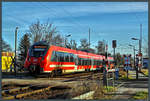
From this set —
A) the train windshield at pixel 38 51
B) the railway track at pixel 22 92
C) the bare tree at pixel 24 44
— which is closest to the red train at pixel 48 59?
the train windshield at pixel 38 51

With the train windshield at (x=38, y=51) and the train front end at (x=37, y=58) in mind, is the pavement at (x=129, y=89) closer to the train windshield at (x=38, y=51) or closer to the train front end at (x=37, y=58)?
the train front end at (x=37, y=58)

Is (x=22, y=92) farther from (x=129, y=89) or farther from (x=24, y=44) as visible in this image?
(x=24, y=44)

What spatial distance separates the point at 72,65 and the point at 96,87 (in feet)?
54.1

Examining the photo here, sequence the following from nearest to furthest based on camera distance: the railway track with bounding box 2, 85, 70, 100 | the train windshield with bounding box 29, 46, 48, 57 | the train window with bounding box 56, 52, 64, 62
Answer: the railway track with bounding box 2, 85, 70, 100, the train windshield with bounding box 29, 46, 48, 57, the train window with bounding box 56, 52, 64, 62

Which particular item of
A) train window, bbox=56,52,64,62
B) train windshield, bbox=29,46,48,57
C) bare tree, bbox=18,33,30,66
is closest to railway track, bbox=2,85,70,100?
train windshield, bbox=29,46,48,57

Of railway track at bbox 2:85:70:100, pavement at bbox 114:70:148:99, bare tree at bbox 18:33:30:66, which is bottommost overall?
pavement at bbox 114:70:148:99

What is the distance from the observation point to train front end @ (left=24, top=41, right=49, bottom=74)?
70.7ft

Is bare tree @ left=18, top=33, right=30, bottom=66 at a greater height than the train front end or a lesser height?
greater

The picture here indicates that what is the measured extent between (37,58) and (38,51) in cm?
72

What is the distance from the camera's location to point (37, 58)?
21.7 m

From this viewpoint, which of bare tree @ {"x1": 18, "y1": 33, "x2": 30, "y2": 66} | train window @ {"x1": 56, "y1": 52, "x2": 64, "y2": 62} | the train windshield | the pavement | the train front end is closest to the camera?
the pavement

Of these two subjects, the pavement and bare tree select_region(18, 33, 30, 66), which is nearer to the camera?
the pavement

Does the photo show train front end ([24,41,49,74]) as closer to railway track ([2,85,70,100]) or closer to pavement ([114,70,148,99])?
railway track ([2,85,70,100])

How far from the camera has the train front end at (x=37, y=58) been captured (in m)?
21.5
